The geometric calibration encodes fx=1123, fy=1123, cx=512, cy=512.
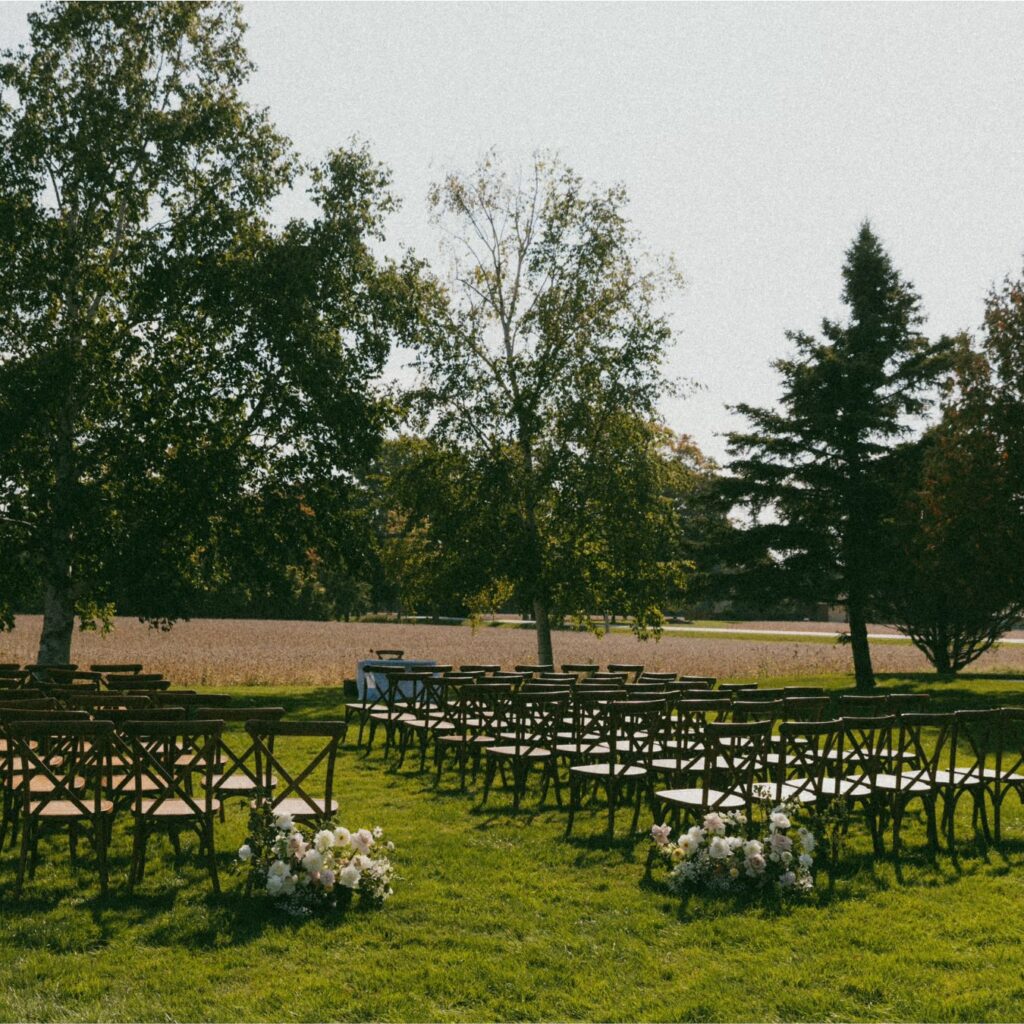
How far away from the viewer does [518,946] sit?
6000mm

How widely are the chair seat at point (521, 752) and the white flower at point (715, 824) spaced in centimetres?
309

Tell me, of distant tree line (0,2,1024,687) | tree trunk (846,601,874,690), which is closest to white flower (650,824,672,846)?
distant tree line (0,2,1024,687)

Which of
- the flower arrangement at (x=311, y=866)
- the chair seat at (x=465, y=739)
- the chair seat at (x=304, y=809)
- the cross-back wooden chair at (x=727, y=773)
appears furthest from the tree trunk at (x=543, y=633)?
the flower arrangement at (x=311, y=866)

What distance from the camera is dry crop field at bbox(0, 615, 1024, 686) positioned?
24.8 m

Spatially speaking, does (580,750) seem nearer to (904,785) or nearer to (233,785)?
(904,785)

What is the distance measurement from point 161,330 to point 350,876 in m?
16.2

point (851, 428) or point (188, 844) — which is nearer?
point (188, 844)

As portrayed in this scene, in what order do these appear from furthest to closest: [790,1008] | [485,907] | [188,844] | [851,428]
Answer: [851,428] → [188,844] → [485,907] → [790,1008]

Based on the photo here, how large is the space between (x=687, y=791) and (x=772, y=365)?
22799 mm

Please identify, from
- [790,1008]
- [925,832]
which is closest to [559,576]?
[925,832]

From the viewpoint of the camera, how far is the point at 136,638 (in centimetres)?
3759

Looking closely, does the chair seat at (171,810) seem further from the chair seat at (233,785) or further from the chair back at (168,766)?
the chair seat at (233,785)

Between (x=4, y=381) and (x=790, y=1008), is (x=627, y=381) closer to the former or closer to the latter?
(x=4, y=381)

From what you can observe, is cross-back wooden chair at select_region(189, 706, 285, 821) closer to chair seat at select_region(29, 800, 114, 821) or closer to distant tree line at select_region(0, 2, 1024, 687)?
chair seat at select_region(29, 800, 114, 821)
